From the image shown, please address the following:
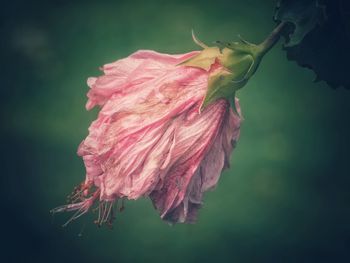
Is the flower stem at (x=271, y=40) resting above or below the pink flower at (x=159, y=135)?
above

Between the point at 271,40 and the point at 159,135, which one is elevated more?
the point at 271,40

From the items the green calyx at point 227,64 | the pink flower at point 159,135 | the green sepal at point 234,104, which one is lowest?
the pink flower at point 159,135

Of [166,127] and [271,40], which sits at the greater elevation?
[271,40]

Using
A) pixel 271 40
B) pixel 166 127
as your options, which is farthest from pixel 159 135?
pixel 271 40

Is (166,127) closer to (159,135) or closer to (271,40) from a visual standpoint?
(159,135)

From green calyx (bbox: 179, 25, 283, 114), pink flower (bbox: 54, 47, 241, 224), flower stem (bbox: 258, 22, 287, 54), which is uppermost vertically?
flower stem (bbox: 258, 22, 287, 54)

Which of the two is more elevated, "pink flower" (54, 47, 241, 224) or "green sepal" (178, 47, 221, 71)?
"green sepal" (178, 47, 221, 71)
